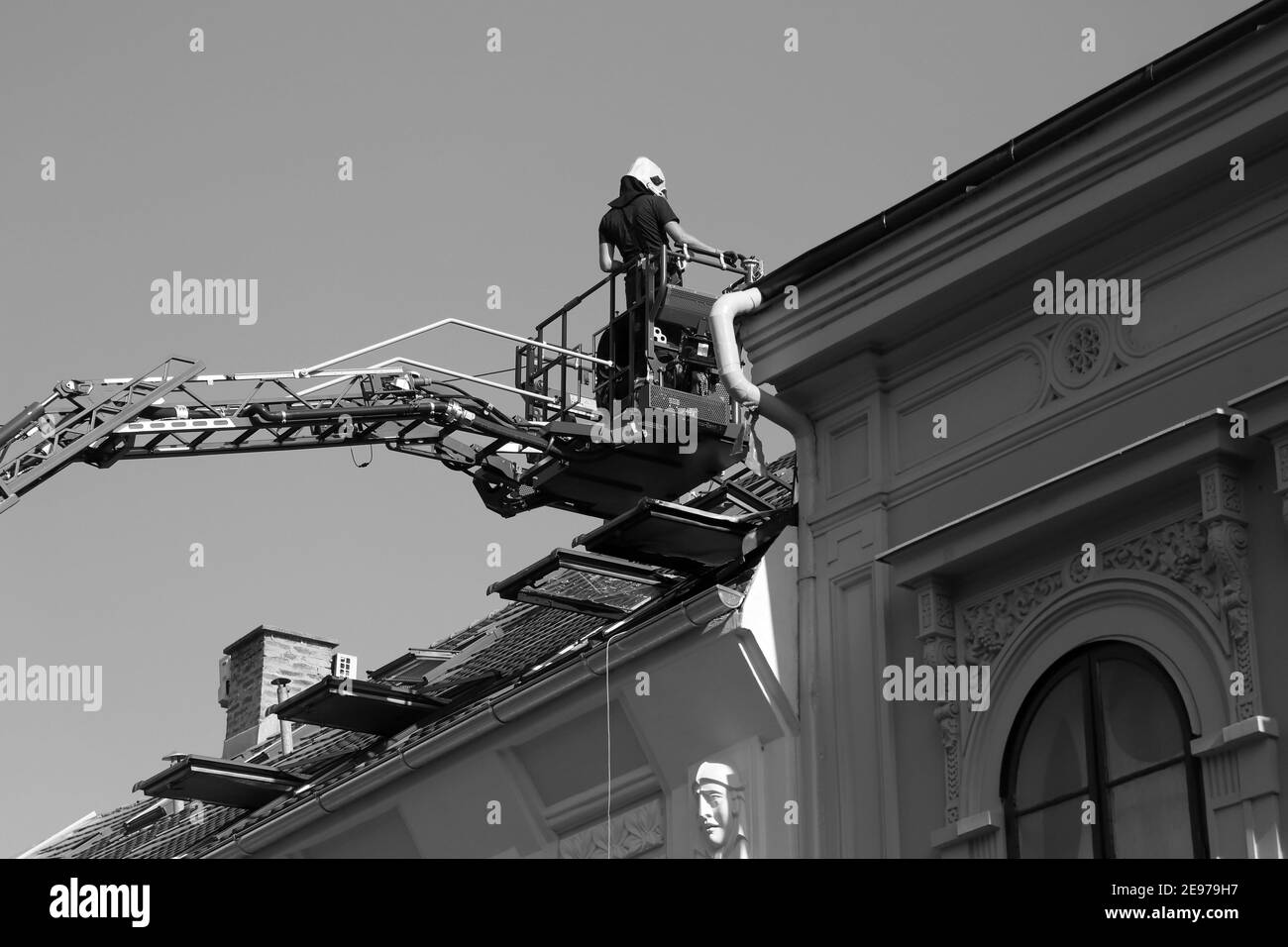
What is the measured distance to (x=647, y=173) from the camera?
59.5 ft

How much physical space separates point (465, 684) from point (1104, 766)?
718 cm

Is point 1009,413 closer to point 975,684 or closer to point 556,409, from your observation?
point 975,684

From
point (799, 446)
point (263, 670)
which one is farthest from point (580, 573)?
point (263, 670)

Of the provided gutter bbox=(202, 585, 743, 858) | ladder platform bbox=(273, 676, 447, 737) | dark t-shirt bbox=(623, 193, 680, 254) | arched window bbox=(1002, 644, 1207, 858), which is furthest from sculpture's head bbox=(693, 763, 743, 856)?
dark t-shirt bbox=(623, 193, 680, 254)

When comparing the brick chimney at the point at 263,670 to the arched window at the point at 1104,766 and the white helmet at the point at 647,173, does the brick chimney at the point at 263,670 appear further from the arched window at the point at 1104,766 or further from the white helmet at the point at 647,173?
the arched window at the point at 1104,766

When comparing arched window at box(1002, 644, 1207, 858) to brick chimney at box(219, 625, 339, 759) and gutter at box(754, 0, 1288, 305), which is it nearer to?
gutter at box(754, 0, 1288, 305)

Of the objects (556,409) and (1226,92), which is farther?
(556,409)

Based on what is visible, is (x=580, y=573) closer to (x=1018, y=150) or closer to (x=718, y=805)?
(x=718, y=805)

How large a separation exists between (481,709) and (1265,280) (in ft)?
19.5

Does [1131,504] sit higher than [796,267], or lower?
lower

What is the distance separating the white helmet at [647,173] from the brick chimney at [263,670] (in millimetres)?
9821

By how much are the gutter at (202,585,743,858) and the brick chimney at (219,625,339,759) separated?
30.6 ft

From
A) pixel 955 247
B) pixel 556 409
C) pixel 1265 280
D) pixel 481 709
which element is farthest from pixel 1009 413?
pixel 556 409

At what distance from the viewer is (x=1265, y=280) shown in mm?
10117
